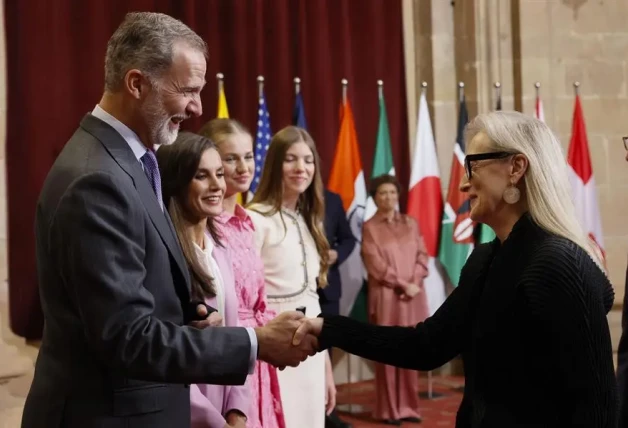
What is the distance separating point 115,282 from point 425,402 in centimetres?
523

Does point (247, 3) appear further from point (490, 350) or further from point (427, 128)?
point (490, 350)

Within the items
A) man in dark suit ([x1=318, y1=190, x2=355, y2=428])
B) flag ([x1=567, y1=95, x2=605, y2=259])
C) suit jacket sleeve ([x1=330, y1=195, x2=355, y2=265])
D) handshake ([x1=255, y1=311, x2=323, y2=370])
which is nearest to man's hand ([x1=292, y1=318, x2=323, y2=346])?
handshake ([x1=255, y1=311, x2=323, y2=370])

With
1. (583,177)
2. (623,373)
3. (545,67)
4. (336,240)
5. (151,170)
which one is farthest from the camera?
(545,67)

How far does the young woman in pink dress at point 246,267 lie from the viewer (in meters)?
3.25

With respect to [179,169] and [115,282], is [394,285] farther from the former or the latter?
[115,282]

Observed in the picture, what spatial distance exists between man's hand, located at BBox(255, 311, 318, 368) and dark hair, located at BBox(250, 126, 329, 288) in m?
1.86

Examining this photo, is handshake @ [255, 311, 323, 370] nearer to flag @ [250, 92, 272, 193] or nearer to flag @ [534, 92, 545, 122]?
flag @ [250, 92, 272, 193]

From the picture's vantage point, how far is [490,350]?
2127mm

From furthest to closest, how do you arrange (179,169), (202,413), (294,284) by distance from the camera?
(294,284), (179,169), (202,413)

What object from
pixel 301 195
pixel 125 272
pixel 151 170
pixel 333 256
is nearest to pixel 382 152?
pixel 333 256

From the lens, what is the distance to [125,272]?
186 cm

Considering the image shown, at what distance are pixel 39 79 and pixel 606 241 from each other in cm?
494


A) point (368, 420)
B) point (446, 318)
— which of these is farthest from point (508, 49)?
point (446, 318)

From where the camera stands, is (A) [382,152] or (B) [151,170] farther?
(A) [382,152]
